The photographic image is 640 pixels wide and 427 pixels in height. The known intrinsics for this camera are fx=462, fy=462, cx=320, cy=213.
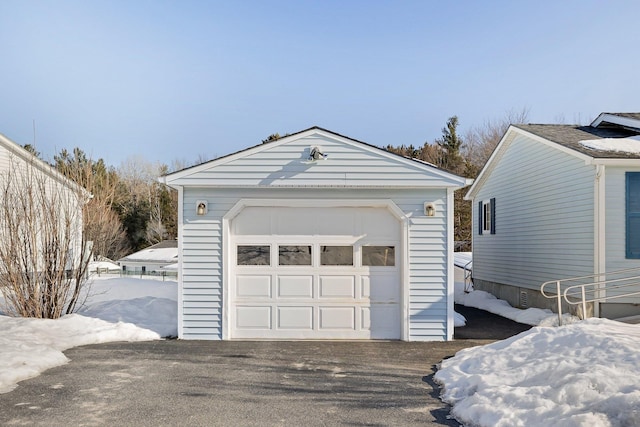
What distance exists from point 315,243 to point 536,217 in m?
6.48

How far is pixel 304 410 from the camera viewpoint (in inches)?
189

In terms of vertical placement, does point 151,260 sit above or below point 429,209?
below

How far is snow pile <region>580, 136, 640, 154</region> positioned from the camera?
31.4 feet

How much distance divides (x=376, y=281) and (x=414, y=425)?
13.3 feet

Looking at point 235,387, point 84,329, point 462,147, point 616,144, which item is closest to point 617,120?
point 616,144

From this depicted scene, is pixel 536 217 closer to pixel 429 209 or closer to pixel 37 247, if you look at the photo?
pixel 429 209

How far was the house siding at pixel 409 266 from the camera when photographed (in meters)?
8.23

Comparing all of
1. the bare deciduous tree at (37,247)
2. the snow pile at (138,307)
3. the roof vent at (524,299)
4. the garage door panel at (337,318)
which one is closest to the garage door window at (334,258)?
the garage door panel at (337,318)

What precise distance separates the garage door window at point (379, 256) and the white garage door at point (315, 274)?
18mm

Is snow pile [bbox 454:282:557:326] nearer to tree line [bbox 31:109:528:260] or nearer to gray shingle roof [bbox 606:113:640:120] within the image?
gray shingle roof [bbox 606:113:640:120]

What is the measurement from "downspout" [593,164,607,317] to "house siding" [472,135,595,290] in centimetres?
14

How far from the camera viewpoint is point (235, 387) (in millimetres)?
5570

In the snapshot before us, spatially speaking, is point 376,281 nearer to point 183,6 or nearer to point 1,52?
point 183,6

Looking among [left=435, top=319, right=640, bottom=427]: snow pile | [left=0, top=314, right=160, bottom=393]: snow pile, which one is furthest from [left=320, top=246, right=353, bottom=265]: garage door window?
[left=0, top=314, right=160, bottom=393]: snow pile
